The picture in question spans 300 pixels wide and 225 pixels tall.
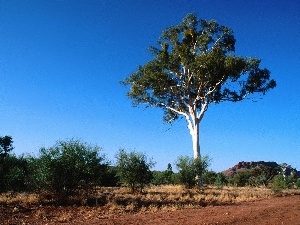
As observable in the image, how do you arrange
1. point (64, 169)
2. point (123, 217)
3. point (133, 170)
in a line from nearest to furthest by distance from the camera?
point (123, 217) < point (64, 169) < point (133, 170)

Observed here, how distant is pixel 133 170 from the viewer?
25281mm

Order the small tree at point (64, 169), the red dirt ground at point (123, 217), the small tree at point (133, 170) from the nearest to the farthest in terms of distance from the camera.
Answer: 1. the red dirt ground at point (123, 217)
2. the small tree at point (64, 169)
3. the small tree at point (133, 170)

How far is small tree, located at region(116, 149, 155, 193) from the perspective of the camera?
995 inches

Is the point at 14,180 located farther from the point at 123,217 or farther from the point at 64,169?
the point at 123,217

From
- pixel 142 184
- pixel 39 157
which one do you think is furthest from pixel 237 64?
pixel 39 157

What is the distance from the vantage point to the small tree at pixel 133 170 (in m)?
25.3

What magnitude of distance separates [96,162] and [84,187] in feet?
5.16

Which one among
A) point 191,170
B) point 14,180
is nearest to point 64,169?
point 14,180

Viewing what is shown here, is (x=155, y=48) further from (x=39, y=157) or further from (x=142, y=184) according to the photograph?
(x=39, y=157)

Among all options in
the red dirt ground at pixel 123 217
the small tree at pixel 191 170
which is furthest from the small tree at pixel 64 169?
the small tree at pixel 191 170

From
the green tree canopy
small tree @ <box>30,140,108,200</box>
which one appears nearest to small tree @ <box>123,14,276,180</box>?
the green tree canopy

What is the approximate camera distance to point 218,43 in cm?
3219

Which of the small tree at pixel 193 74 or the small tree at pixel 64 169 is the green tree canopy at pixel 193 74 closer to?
the small tree at pixel 193 74

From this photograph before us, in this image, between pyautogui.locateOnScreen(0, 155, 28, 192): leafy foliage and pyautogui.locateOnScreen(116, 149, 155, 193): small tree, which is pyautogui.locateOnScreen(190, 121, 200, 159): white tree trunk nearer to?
pyautogui.locateOnScreen(116, 149, 155, 193): small tree
